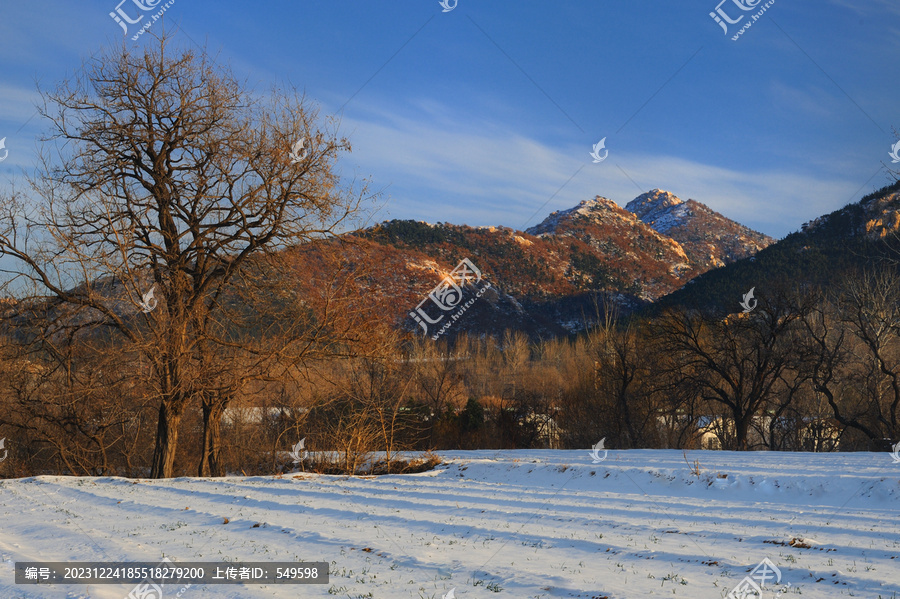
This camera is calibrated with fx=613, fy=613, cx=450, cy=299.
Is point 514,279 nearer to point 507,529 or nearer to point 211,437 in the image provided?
point 211,437

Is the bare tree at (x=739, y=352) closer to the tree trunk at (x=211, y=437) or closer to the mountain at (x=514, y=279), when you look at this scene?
the mountain at (x=514, y=279)

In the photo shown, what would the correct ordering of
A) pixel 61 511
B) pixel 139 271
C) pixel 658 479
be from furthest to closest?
pixel 139 271 → pixel 658 479 → pixel 61 511

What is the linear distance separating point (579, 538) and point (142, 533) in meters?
5.99

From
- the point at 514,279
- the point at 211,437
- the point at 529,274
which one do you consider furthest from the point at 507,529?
the point at 529,274

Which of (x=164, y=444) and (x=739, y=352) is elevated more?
(x=739, y=352)

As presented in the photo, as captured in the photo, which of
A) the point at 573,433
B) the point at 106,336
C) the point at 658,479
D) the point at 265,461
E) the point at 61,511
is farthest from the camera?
the point at 573,433

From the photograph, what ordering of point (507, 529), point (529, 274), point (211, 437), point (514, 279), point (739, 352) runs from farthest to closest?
point (529, 274) → point (514, 279) → point (739, 352) → point (211, 437) → point (507, 529)

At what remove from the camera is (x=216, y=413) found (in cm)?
1789

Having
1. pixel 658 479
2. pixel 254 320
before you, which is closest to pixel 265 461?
pixel 254 320

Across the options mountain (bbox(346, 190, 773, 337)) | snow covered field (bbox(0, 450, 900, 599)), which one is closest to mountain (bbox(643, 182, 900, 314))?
mountain (bbox(346, 190, 773, 337))

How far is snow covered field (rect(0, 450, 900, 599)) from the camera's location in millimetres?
6059

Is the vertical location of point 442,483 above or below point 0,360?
below

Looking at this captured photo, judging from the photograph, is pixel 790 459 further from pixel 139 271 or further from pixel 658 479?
pixel 139 271

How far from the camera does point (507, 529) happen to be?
924 centimetres
